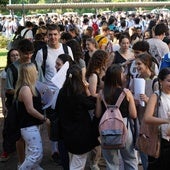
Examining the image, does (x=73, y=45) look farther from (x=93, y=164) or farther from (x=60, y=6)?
(x=60, y=6)

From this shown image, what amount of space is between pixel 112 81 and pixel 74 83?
43cm

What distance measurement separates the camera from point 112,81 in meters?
5.23

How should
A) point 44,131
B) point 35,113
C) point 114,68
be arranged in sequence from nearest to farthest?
point 114,68, point 35,113, point 44,131

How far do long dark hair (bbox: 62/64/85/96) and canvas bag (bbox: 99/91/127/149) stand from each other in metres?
0.36

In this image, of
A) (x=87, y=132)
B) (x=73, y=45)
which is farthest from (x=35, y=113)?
(x=73, y=45)

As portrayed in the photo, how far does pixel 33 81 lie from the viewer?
5.82m

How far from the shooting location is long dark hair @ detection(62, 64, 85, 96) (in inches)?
210

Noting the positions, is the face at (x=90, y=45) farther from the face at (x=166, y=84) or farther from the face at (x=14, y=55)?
the face at (x=166, y=84)

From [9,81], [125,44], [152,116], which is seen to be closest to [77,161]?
[152,116]

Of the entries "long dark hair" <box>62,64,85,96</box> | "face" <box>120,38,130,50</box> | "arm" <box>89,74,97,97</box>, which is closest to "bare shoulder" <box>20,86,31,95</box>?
"long dark hair" <box>62,64,85,96</box>

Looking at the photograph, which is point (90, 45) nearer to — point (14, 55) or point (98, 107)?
point (14, 55)

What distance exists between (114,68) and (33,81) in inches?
44.3

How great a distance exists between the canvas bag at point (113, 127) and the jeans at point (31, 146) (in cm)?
104

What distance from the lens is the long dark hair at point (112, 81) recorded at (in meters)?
5.20
